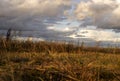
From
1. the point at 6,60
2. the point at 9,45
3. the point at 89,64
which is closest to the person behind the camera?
the point at 89,64

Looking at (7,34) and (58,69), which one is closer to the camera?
(58,69)

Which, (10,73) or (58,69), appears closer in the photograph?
(58,69)

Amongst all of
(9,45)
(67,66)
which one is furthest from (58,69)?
(9,45)

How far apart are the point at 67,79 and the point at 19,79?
43.6 inches

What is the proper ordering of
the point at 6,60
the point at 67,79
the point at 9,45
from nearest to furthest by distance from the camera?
the point at 67,79 < the point at 6,60 < the point at 9,45

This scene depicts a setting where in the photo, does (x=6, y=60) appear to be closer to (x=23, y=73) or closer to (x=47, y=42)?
(x=23, y=73)

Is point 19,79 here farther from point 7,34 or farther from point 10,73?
point 7,34

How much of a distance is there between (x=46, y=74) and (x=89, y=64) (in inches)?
38.8

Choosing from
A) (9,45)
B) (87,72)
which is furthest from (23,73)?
(9,45)

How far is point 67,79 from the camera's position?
674 cm

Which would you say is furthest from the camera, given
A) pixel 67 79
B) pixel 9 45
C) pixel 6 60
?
pixel 9 45

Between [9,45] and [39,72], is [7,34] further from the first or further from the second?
[39,72]

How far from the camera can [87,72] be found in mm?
6863

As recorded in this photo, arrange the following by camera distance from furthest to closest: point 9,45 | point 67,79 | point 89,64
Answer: point 9,45, point 89,64, point 67,79
